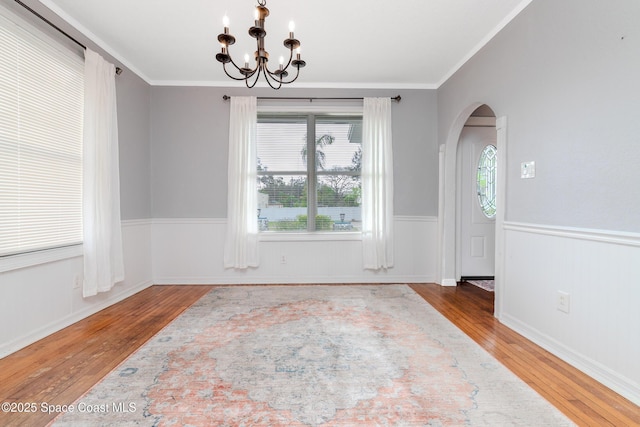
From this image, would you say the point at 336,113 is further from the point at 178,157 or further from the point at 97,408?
the point at 97,408

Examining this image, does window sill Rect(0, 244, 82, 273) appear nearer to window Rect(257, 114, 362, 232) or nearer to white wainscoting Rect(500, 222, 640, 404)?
window Rect(257, 114, 362, 232)

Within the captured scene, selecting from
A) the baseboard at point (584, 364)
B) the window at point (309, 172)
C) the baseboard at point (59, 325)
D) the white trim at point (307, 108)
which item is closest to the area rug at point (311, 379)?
the baseboard at point (584, 364)

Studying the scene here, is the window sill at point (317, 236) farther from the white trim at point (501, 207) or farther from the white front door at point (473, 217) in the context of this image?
the white trim at point (501, 207)

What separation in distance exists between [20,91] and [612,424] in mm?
4224

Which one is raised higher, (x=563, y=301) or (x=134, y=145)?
(x=134, y=145)

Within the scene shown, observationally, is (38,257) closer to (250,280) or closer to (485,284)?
(250,280)

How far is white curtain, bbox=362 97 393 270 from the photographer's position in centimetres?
412

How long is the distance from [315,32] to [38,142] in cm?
253

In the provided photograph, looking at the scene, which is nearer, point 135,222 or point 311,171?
point 135,222

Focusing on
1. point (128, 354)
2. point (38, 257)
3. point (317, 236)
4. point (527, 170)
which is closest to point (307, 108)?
point (317, 236)

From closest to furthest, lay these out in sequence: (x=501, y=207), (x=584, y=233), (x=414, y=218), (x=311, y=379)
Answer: (x=311, y=379), (x=584, y=233), (x=501, y=207), (x=414, y=218)

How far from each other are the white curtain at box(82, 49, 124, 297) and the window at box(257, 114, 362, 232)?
169 centimetres

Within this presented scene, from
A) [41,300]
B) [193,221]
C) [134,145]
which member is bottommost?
[41,300]

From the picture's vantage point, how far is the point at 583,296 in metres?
2.01
